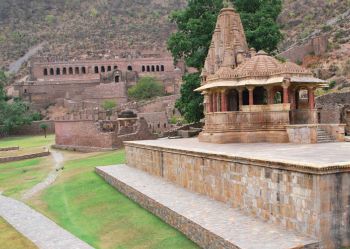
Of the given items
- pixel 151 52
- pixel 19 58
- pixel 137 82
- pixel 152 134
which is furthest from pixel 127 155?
pixel 19 58

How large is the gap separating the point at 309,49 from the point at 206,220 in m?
42.7

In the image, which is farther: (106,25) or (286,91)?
(106,25)

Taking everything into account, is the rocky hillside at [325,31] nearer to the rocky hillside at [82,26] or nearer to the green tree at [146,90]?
the green tree at [146,90]

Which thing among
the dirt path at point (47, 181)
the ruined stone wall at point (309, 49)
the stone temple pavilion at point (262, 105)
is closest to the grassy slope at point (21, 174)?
the dirt path at point (47, 181)

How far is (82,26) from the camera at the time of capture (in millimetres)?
106312

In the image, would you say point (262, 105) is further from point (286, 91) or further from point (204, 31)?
point (204, 31)

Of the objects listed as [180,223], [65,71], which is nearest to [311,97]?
[180,223]

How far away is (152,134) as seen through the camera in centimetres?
3175

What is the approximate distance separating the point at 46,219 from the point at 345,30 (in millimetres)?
47820

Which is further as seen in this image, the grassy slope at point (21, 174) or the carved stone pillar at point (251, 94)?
the grassy slope at point (21, 174)

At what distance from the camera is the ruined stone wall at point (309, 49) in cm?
4884

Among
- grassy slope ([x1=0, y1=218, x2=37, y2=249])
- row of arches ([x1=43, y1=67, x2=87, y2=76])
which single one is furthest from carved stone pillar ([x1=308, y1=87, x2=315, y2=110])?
row of arches ([x1=43, y1=67, x2=87, y2=76])

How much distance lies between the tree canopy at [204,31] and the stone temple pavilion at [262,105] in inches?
250

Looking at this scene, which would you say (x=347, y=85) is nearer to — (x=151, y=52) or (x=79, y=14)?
(x=151, y=52)
